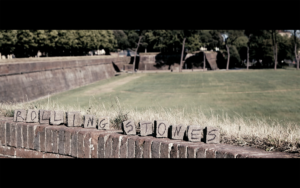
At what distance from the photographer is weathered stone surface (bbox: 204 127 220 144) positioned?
8.79ft

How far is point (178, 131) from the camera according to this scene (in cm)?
274

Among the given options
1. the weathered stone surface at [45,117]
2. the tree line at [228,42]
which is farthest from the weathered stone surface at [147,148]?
the tree line at [228,42]

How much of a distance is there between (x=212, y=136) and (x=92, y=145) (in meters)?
1.29

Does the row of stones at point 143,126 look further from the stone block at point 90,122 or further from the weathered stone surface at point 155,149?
the weathered stone surface at point 155,149

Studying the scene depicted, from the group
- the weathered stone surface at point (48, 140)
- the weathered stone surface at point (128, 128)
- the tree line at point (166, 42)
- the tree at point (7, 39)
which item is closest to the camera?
the weathered stone surface at point (128, 128)

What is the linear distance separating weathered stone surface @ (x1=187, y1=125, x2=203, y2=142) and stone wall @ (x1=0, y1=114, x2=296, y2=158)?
0.08 metres

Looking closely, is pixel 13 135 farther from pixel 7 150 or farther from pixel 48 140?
pixel 48 140

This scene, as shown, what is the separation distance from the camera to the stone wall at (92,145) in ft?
7.93

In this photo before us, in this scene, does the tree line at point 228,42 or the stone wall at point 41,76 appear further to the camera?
the tree line at point 228,42

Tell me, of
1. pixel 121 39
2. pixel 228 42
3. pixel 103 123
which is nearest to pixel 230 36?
pixel 228 42
